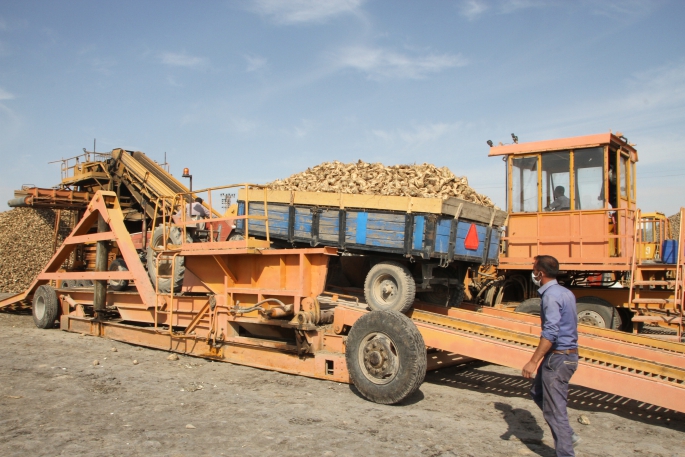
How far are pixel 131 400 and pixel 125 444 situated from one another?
1.52 m

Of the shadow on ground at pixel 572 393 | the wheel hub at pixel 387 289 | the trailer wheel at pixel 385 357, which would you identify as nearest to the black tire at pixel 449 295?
the shadow on ground at pixel 572 393

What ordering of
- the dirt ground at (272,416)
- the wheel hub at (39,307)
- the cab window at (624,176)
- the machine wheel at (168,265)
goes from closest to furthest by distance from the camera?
1. the dirt ground at (272,416)
2. the machine wheel at (168,265)
3. the cab window at (624,176)
4. the wheel hub at (39,307)

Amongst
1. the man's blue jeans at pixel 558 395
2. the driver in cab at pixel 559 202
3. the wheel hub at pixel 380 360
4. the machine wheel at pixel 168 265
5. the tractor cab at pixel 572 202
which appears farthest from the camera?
the driver in cab at pixel 559 202

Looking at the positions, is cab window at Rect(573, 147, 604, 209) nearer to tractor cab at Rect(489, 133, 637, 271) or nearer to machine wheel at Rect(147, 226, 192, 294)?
tractor cab at Rect(489, 133, 637, 271)

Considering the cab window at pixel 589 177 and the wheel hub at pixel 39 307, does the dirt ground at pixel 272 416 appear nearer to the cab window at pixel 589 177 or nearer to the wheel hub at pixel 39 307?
the wheel hub at pixel 39 307

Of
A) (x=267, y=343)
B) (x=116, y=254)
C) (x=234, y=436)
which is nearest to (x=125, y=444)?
(x=234, y=436)

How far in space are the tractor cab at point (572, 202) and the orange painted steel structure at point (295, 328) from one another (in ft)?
5.43

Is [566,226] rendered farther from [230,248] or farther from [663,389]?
[230,248]

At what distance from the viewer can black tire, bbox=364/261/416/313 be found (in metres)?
7.32

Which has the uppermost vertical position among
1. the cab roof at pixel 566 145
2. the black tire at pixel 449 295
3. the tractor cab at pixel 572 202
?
the cab roof at pixel 566 145

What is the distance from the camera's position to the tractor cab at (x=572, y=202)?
9.25 metres

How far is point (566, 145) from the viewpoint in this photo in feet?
31.9

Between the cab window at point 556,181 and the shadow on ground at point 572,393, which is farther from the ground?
the cab window at point 556,181

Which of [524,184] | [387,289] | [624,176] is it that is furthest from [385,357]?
[624,176]
